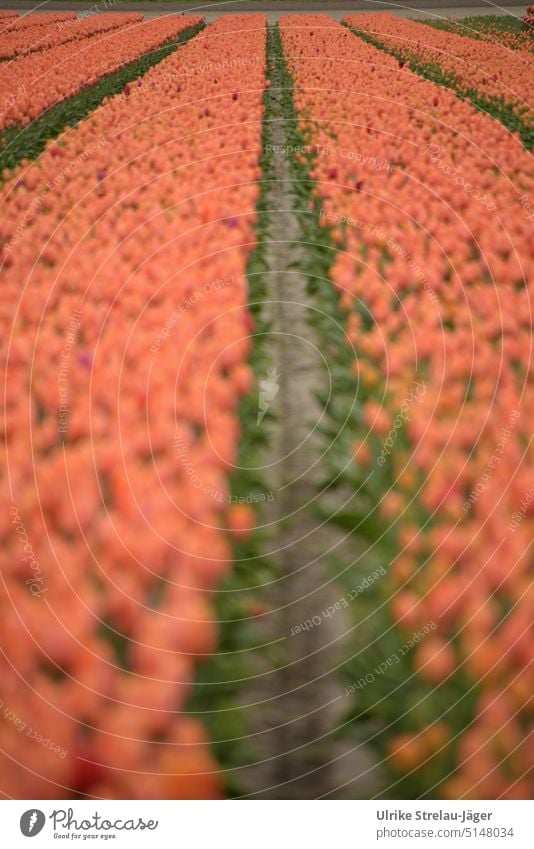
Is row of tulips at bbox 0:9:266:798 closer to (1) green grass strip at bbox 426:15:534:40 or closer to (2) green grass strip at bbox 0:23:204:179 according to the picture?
(2) green grass strip at bbox 0:23:204:179

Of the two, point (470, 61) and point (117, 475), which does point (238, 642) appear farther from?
point (470, 61)

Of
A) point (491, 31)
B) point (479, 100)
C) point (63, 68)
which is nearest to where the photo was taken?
point (479, 100)

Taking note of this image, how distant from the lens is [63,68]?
30.3 ft

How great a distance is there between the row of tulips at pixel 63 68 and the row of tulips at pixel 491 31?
585 centimetres

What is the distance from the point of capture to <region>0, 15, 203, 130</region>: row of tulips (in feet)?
23.6

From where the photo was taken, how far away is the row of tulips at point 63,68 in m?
7.21

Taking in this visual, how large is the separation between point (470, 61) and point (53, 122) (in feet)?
20.3

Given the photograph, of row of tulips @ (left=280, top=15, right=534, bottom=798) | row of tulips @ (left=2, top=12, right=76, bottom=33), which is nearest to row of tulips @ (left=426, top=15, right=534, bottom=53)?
row of tulips @ (left=280, top=15, right=534, bottom=798)

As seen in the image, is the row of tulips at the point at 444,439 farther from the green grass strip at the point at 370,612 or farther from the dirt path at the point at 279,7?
the dirt path at the point at 279,7

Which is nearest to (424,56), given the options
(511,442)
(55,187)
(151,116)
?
(151,116)

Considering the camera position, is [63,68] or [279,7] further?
[279,7]

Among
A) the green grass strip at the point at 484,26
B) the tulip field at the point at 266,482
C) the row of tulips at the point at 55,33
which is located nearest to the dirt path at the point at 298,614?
the tulip field at the point at 266,482

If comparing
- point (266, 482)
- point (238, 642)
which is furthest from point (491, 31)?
point (238, 642)

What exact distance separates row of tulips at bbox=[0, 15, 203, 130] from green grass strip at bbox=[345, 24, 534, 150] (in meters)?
4.51
